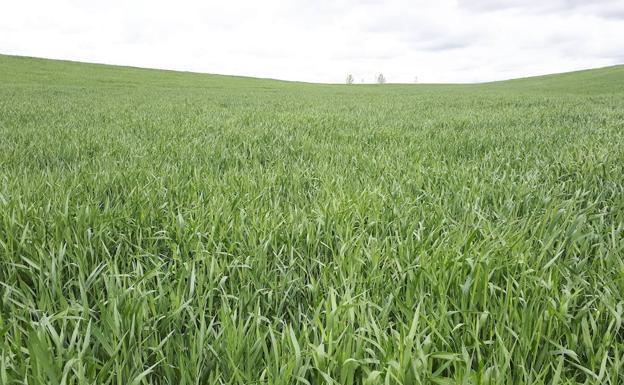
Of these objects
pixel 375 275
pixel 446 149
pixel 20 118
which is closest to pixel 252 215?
pixel 375 275

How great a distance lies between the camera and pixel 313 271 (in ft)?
6.94

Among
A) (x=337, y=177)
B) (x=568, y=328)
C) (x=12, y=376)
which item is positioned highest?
(x=337, y=177)

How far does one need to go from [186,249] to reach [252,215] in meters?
0.53

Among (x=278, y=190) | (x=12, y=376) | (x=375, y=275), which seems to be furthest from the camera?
(x=278, y=190)

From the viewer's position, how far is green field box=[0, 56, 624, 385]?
1274mm

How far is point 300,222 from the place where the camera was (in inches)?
97.6

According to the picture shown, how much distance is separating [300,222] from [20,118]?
869 cm

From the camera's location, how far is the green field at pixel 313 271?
50.2 inches

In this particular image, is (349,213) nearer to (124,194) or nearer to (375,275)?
(375,275)

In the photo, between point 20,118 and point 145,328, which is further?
point 20,118

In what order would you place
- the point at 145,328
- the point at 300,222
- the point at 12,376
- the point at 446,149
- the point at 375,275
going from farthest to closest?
1. the point at 446,149
2. the point at 300,222
3. the point at 375,275
4. the point at 145,328
5. the point at 12,376

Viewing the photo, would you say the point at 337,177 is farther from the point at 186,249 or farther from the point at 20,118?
the point at 20,118

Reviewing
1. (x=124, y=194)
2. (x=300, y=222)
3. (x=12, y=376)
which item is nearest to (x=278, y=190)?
(x=300, y=222)

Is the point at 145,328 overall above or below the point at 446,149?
below
